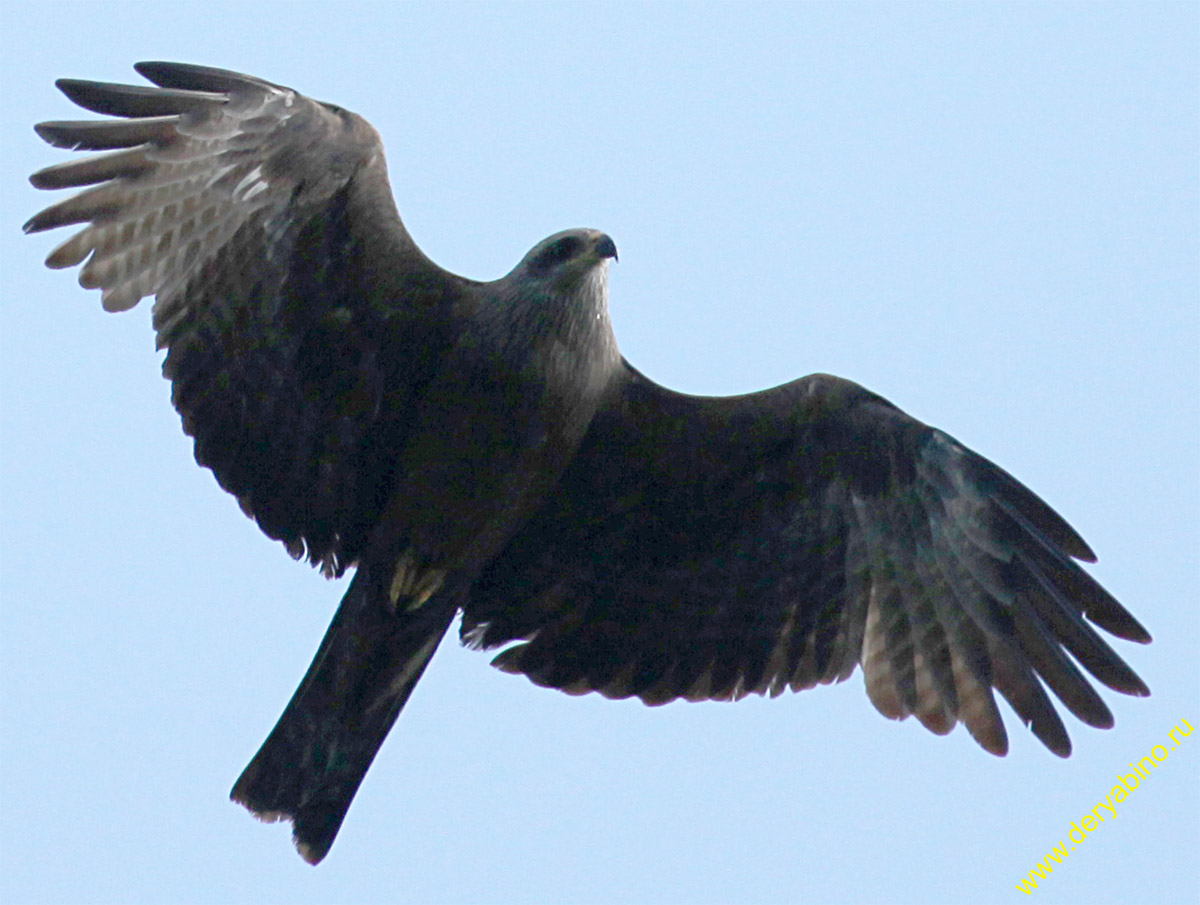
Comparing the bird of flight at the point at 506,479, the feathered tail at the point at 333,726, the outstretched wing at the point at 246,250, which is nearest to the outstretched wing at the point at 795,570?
the bird of flight at the point at 506,479

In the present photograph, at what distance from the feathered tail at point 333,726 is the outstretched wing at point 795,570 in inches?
19.9

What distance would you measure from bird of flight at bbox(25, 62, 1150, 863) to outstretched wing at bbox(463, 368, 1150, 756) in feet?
0.04

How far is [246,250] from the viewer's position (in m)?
8.62

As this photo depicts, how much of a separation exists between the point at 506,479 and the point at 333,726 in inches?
50.3

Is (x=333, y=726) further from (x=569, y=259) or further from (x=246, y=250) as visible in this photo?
(x=569, y=259)

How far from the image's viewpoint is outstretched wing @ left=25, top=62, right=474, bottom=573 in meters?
8.55

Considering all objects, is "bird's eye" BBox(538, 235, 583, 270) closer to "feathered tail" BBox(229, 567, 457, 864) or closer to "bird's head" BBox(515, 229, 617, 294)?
"bird's head" BBox(515, 229, 617, 294)

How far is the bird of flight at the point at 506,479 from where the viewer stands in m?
8.61

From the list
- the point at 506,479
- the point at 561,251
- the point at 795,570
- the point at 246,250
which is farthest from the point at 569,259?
the point at 795,570

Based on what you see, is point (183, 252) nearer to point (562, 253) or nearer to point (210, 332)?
point (210, 332)

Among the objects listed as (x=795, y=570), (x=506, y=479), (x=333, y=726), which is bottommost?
(x=333, y=726)

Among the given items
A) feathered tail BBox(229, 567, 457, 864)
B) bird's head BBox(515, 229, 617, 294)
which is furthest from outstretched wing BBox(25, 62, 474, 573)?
feathered tail BBox(229, 567, 457, 864)

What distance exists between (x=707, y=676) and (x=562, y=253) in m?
1.97

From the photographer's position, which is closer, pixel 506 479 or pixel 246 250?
pixel 246 250
